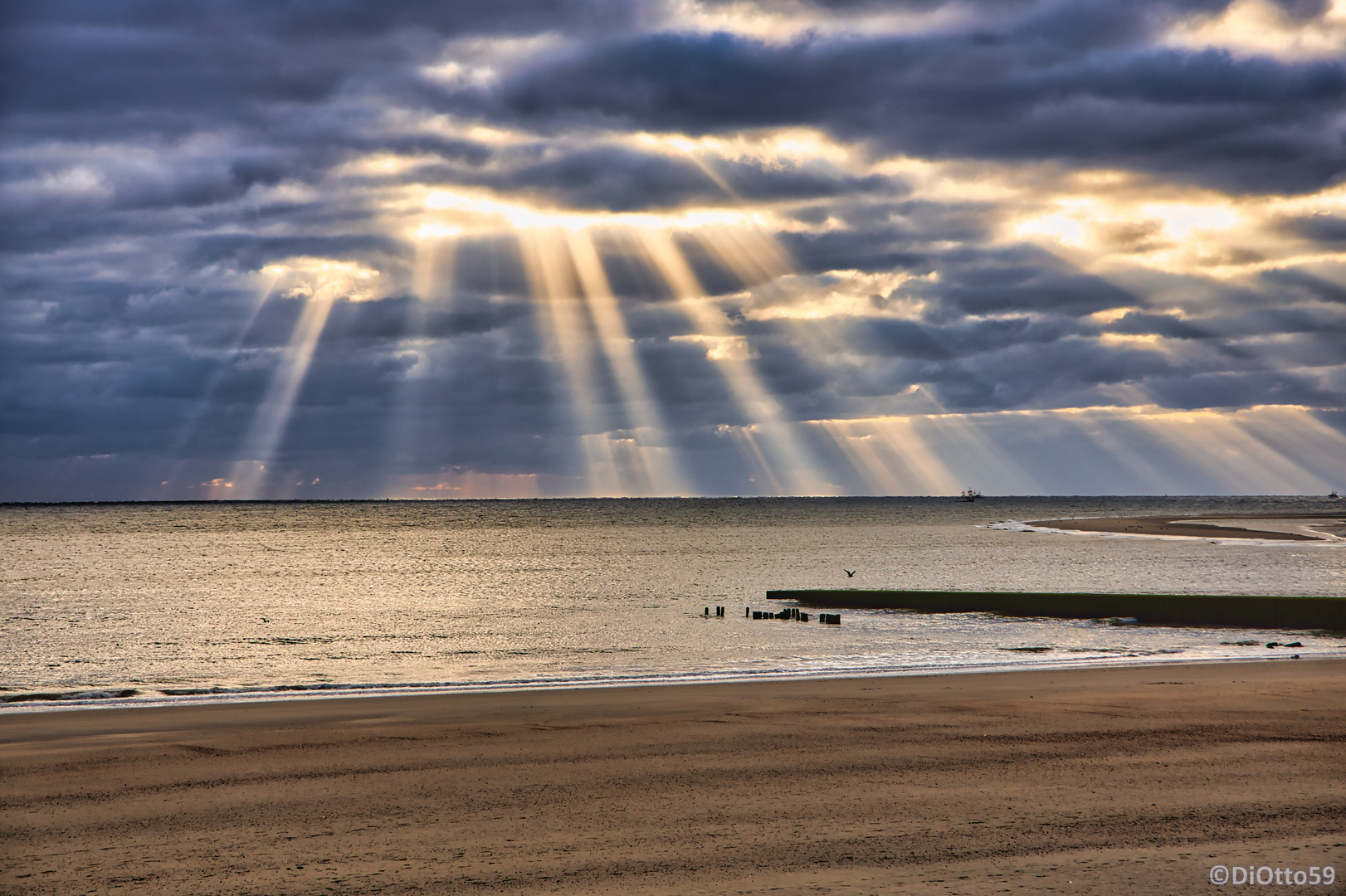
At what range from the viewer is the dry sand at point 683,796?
29.8ft

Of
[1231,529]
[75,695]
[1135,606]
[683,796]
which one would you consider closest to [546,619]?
[75,695]

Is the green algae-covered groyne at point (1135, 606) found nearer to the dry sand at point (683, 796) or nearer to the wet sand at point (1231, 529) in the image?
the dry sand at point (683, 796)

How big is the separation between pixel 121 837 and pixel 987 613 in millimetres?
33241

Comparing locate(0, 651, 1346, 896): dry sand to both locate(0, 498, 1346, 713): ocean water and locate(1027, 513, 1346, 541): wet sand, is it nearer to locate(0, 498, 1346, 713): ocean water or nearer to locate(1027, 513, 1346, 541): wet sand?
locate(0, 498, 1346, 713): ocean water

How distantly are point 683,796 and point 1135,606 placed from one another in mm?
29951

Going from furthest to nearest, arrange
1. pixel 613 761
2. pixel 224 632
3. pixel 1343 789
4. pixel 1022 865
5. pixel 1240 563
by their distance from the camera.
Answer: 1. pixel 1240 563
2. pixel 224 632
3. pixel 613 761
4. pixel 1343 789
5. pixel 1022 865

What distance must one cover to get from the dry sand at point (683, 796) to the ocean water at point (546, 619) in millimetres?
6135

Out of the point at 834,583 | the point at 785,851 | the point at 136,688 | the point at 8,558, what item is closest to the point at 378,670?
the point at 136,688

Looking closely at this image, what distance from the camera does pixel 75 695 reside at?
22109 mm

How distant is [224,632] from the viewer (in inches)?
1446

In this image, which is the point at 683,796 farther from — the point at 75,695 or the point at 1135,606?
the point at 1135,606

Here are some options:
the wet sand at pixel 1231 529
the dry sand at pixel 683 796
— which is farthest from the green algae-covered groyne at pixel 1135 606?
the wet sand at pixel 1231 529

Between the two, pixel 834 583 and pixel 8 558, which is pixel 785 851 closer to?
pixel 834 583

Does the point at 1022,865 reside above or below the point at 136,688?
above
